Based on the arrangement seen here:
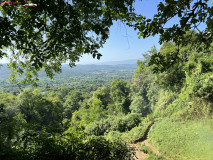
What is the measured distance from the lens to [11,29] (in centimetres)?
156

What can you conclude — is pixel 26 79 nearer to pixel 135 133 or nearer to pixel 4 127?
pixel 4 127

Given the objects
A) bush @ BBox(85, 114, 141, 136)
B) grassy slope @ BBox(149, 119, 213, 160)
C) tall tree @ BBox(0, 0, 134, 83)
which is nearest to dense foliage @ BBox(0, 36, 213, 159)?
bush @ BBox(85, 114, 141, 136)

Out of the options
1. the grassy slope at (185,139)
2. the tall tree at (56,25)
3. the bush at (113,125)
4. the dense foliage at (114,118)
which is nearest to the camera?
the tall tree at (56,25)

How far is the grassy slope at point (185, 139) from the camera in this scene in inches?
257

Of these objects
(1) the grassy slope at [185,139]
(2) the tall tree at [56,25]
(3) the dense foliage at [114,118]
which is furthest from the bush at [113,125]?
(2) the tall tree at [56,25]

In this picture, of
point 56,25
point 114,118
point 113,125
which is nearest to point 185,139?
point 113,125

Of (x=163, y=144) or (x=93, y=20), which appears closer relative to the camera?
(x=93, y=20)

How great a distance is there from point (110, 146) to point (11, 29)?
2937 mm

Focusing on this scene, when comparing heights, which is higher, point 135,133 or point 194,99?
point 194,99

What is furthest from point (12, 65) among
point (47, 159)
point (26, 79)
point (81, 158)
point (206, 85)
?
point (206, 85)

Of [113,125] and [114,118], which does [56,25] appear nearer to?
[113,125]

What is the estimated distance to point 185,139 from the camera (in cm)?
774

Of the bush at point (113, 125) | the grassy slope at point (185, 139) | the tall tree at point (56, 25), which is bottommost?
the bush at point (113, 125)

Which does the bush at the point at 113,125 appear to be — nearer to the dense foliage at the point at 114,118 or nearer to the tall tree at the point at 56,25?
the dense foliage at the point at 114,118
